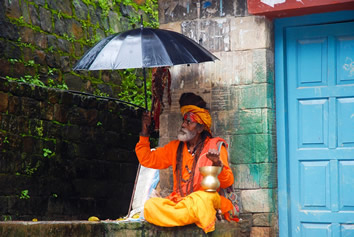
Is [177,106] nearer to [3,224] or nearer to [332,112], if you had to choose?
[332,112]

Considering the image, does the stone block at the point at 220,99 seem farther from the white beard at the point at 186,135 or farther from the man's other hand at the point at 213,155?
the man's other hand at the point at 213,155

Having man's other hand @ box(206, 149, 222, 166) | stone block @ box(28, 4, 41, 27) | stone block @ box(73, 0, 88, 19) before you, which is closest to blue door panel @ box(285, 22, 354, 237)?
man's other hand @ box(206, 149, 222, 166)

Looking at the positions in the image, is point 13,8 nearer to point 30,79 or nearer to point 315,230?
point 30,79

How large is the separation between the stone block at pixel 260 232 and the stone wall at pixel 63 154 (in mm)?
3159

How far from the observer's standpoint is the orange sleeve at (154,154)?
21.5ft

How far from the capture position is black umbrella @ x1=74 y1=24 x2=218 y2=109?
19.1 feet

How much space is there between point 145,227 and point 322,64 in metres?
2.27

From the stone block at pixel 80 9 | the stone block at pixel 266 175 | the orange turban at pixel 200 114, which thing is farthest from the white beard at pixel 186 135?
the stone block at pixel 80 9

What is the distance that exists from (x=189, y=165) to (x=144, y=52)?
1.19 meters

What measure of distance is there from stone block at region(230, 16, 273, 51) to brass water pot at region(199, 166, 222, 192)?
1.37 meters

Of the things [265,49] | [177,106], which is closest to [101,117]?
[177,106]

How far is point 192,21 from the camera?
272 inches

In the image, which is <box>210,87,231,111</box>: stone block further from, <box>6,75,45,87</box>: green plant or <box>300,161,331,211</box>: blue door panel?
<box>6,75,45,87</box>: green plant

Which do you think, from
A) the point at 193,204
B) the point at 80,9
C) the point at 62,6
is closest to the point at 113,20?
the point at 80,9
